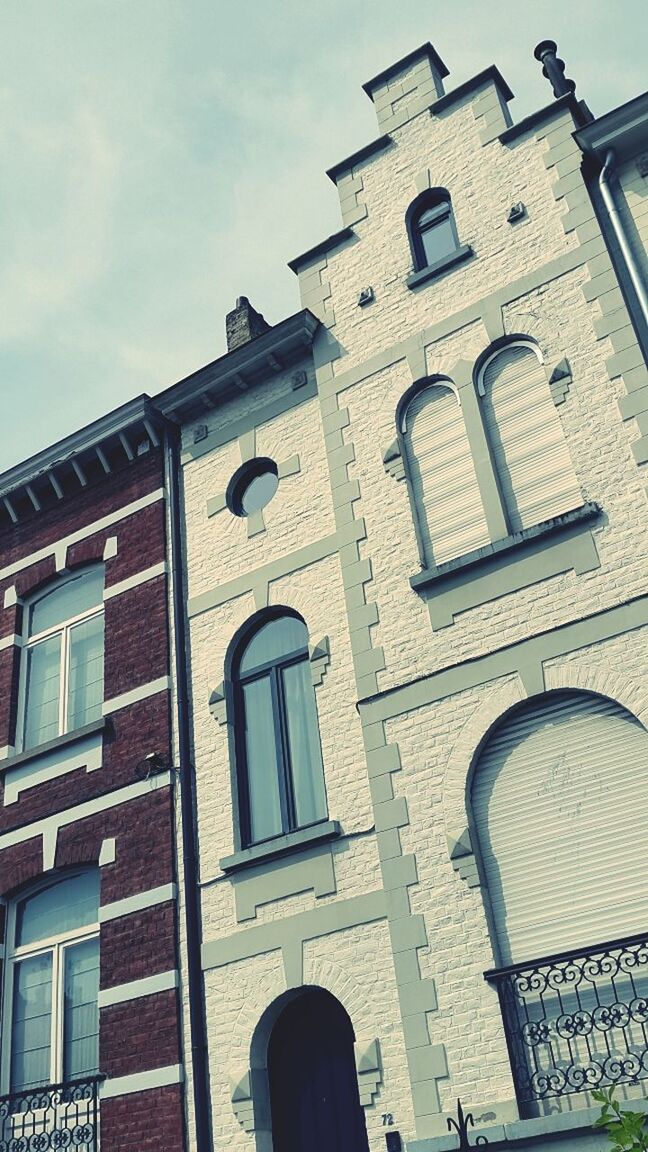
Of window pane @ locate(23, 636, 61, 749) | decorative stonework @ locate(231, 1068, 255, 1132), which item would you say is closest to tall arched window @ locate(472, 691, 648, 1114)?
decorative stonework @ locate(231, 1068, 255, 1132)

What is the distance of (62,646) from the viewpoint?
14484mm

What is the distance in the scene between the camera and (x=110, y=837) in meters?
12.3

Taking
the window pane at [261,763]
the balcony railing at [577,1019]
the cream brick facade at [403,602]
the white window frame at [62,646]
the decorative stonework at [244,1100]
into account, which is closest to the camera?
the balcony railing at [577,1019]

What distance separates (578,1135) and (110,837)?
237 inches

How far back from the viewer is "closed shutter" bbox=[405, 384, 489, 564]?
444 inches

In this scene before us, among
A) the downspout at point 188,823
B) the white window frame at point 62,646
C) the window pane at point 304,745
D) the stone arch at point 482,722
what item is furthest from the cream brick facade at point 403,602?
the white window frame at point 62,646

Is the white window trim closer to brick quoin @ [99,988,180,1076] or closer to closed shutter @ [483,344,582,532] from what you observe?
closed shutter @ [483,344,582,532]

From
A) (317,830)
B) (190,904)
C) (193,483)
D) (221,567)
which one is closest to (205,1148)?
(190,904)

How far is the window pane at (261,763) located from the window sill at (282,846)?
0.36 m

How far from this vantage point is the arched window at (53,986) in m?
11.8

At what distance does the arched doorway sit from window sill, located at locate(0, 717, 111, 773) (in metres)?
4.01

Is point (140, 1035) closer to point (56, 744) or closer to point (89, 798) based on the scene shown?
point (89, 798)

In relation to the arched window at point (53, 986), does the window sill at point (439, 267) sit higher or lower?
higher

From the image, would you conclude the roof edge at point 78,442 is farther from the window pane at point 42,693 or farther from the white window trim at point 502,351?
the white window trim at point 502,351
